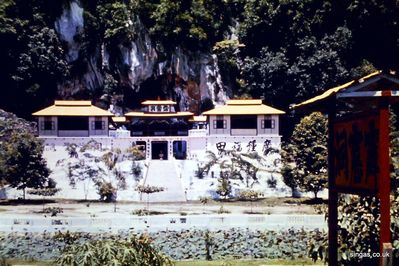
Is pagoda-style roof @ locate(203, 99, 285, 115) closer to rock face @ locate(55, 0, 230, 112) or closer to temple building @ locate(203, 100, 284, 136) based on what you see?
temple building @ locate(203, 100, 284, 136)

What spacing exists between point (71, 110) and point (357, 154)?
36.6 metres

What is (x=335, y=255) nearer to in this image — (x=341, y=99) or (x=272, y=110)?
(x=341, y=99)

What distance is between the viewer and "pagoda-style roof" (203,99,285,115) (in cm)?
4122

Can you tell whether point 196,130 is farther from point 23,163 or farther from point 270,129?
point 23,163

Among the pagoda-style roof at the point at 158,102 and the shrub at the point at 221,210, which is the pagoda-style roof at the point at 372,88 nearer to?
the shrub at the point at 221,210

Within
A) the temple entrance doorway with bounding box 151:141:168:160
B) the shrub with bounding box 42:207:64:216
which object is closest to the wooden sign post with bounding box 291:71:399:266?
the shrub with bounding box 42:207:64:216

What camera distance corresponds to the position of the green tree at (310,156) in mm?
33125

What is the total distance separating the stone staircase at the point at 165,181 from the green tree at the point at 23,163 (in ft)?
17.8

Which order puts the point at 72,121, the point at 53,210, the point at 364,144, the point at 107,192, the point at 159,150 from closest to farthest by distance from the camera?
the point at 364,144
the point at 53,210
the point at 107,192
the point at 72,121
the point at 159,150

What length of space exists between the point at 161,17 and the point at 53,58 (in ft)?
25.3

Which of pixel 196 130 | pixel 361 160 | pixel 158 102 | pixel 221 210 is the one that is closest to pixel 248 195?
pixel 221 210

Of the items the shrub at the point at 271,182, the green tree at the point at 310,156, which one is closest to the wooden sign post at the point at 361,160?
the green tree at the point at 310,156

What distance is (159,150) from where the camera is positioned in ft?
144

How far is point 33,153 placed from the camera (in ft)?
113
